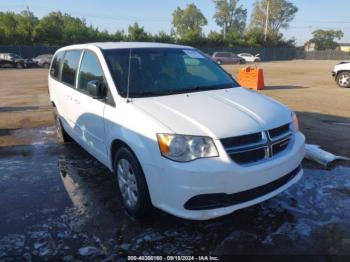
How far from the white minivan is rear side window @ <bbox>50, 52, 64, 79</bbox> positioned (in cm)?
158

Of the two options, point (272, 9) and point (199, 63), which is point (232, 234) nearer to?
point (199, 63)

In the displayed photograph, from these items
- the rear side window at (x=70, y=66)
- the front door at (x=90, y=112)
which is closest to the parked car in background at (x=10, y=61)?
the rear side window at (x=70, y=66)

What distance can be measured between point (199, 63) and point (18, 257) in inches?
129

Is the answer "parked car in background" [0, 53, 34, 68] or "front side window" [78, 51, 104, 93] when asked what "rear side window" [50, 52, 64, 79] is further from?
"parked car in background" [0, 53, 34, 68]

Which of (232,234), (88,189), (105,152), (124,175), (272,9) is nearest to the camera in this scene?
(232,234)

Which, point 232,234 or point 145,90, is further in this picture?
point 145,90

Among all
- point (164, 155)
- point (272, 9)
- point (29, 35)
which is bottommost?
point (164, 155)

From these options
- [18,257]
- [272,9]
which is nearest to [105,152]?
[18,257]

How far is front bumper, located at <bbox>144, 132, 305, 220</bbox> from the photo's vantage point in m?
3.21

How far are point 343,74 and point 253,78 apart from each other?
13.3 feet

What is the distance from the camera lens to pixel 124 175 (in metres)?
3.98

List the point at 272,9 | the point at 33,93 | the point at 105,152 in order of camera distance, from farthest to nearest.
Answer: the point at 272,9, the point at 33,93, the point at 105,152

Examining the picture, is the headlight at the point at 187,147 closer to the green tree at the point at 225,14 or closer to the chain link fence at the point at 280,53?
the chain link fence at the point at 280,53

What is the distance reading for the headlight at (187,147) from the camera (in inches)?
129
